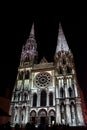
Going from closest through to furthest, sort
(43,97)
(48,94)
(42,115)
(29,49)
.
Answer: (42,115)
(48,94)
(43,97)
(29,49)

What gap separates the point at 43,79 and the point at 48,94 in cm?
481

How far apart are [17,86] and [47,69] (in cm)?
964

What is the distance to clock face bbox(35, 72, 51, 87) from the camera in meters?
34.5

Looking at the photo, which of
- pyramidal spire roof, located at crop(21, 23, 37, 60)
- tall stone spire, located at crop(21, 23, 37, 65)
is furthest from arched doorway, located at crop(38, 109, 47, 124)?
pyramidal spire roof, located at crop(21, 23, 37, 60)

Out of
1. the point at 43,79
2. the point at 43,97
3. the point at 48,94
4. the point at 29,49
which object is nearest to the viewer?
the point at 48,94

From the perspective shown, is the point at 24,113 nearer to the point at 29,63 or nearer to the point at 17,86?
the point at 17,86

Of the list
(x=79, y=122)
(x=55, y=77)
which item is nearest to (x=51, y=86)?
(x=55, y=77)

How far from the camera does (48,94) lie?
32406 millimetres

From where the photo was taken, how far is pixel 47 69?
3656cm

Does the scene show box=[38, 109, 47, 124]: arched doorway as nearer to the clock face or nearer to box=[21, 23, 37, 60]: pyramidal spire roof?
the clock face

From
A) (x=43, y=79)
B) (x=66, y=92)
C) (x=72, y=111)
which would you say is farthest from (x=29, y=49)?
(x=72, y=111)

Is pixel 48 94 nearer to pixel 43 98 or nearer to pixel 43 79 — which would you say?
pixel 43 98

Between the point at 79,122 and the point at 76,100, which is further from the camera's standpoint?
the point at 76,100

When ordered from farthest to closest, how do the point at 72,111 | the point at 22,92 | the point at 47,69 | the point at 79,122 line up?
the point at 47,69
the point at 22,92
the point at 72,111
the point at 79,122
